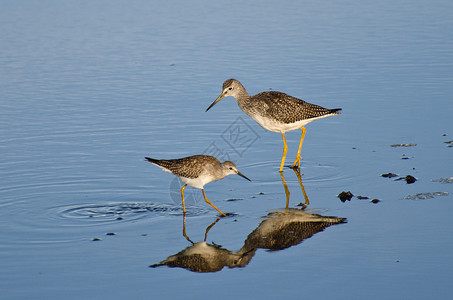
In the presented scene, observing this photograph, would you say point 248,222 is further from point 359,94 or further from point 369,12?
point 369,12

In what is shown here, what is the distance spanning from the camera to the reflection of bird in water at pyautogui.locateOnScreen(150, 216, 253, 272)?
8.16 m

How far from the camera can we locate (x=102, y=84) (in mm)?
16969

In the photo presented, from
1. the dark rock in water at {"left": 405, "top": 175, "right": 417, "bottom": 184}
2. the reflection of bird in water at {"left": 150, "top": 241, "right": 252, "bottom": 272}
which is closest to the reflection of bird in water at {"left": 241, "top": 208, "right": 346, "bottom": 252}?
the reflection of bird in water at {"left": 150, "top": 241, "right": 252, "bottom": 272}

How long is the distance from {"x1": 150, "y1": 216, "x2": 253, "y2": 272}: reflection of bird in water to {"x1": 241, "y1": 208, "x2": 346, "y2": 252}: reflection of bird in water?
245 mm

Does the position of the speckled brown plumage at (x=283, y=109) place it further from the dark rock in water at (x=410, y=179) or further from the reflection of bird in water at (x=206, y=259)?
the reflection of bird in water at (x=206, y=259)

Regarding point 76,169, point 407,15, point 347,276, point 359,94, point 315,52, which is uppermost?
point 407,15

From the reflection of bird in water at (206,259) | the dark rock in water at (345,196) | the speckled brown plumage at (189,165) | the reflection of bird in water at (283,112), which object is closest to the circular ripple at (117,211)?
the speckled brown plumage at (189,165)

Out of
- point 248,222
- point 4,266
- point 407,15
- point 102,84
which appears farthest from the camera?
point 407,15

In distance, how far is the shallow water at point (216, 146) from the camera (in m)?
7.94

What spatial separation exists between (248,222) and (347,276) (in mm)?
2173

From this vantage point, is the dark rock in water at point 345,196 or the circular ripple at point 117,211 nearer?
the circular ripple at point 117,211

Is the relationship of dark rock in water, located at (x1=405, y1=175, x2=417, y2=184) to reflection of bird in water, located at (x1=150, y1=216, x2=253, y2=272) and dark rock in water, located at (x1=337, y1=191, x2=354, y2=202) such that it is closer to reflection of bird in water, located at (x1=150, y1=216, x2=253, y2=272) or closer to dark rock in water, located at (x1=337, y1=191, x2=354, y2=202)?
dark rock in water, located at (x1=337, y1=191, x2=354, y2=202)

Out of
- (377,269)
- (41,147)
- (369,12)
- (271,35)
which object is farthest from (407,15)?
(377,269)

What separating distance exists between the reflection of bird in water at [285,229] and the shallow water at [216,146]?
159 millimetres
